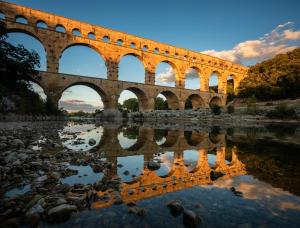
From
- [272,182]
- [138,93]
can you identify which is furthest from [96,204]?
[138,93]

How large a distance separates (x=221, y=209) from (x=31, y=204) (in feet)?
6.32

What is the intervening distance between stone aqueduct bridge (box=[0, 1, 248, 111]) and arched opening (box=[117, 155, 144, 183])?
24.9 meters

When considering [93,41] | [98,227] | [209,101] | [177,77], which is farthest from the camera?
[209,101]

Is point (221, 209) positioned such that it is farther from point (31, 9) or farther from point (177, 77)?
point (177, 77)

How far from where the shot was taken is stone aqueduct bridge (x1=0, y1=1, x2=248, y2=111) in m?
26.7

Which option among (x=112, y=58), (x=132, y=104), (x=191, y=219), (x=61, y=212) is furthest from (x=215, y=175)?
(x=132, y=104)

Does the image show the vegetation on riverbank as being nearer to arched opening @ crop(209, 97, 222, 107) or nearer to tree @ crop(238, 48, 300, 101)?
tree @ crop(238, 48, 300, 101)

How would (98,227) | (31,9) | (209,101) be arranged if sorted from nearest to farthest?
(98,227), (31,9), (209,101)

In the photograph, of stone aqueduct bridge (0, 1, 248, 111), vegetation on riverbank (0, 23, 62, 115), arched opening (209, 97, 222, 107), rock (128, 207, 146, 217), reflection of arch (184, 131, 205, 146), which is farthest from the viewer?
arched opening (209, 97, 222, 107)

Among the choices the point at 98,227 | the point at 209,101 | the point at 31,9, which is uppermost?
the point at 31,9

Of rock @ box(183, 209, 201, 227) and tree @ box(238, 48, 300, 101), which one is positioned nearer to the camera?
rock @ box(183, 209, 201, 227)

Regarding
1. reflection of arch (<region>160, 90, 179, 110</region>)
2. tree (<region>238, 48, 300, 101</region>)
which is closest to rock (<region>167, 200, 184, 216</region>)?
reflection of arch (<region>160, 90, 179, 110</region>)

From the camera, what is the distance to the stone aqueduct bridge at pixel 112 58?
26.7 m

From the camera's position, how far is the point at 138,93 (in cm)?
3606
